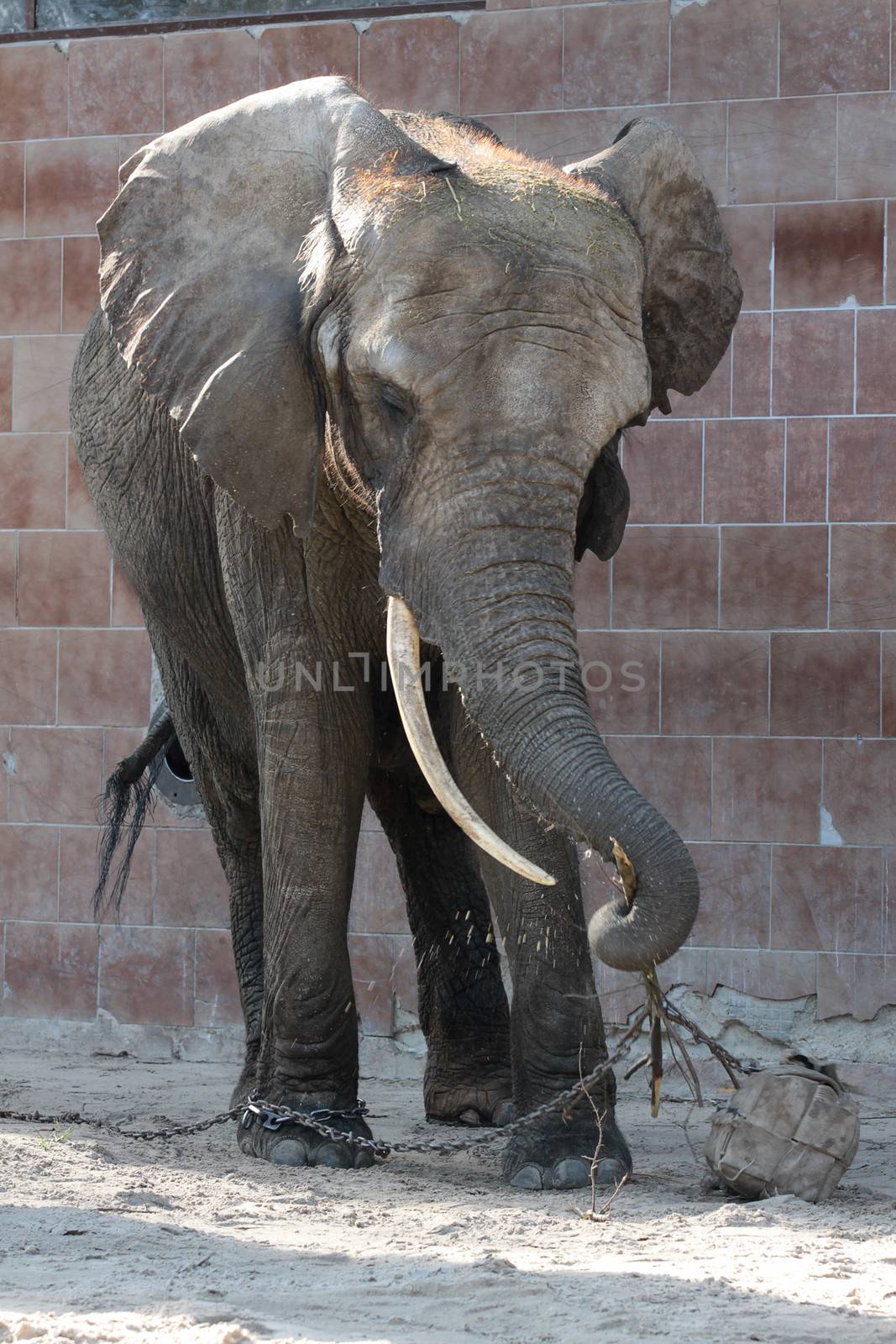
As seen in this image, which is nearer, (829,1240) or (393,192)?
(829,1240)

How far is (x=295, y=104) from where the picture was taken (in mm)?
4984

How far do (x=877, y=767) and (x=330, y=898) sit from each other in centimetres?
268

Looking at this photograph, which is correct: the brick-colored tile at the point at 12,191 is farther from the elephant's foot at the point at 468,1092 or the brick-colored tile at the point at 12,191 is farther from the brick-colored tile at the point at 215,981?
the elephant's foot at the point at 468,1092

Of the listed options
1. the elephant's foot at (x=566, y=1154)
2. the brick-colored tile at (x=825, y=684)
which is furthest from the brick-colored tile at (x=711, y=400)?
the elephant's foot at (x=566, y=1154)

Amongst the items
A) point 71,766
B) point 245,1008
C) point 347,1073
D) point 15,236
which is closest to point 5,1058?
point 71,766

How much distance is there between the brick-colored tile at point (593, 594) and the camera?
745cm

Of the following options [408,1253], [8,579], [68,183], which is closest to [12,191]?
[68,183]

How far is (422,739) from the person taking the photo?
4410mm

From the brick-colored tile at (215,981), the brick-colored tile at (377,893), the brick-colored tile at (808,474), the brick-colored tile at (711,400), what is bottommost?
the brick-colored tile at (215,981)

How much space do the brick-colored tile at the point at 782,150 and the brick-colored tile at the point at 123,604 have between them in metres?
2.92

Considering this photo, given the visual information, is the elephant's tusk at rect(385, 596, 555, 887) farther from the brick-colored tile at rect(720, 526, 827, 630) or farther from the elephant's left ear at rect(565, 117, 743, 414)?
the brick-colored tile at rect(720, 526, 827, 630)

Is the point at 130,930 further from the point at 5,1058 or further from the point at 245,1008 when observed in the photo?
the point at 245,1008

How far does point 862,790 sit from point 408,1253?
145 inches

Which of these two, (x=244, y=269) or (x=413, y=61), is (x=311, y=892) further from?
(x=413, y=61)
